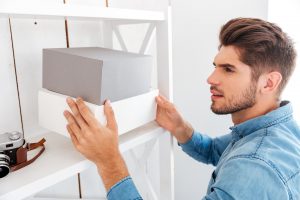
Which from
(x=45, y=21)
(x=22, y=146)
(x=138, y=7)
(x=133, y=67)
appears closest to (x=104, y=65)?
(x=133, y=67)

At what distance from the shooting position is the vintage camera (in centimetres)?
59

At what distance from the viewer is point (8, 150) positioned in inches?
24.2

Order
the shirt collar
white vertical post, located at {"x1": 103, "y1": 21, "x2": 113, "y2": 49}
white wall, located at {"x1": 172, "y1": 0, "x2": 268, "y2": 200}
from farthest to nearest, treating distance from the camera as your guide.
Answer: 1. white wall, located at {"x1": 172, "y1": 0, "x2": 268, "y2": 200}
2. white vertical post, located at {"x1": 103, "y1": 21, "x2": 113, "y2": 49}
3. the shirt collar

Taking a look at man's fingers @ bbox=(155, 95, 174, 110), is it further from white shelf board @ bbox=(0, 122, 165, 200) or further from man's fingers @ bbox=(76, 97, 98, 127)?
man's fingers @ bbox=(76, 97, 98, 127)

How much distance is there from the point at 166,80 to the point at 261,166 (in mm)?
362

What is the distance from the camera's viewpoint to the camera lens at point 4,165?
22.9 inches

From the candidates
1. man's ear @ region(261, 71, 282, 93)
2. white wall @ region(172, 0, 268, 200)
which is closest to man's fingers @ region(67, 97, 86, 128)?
man's ear @ region(261, 71, 282, 93)

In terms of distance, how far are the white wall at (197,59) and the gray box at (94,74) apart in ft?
1.80

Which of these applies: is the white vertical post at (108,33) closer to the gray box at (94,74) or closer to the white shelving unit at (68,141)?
the white shelving unit at (68,141)

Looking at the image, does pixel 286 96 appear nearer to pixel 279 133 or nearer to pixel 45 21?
pixel 279 133

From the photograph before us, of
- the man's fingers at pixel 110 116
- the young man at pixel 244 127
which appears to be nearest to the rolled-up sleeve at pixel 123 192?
the young man at pixel 244 127

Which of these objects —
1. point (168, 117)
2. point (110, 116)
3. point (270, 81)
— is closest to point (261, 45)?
point (270, 81)

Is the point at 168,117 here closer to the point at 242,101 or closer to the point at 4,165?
the point at 242,101

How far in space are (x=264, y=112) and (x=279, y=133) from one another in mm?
116
